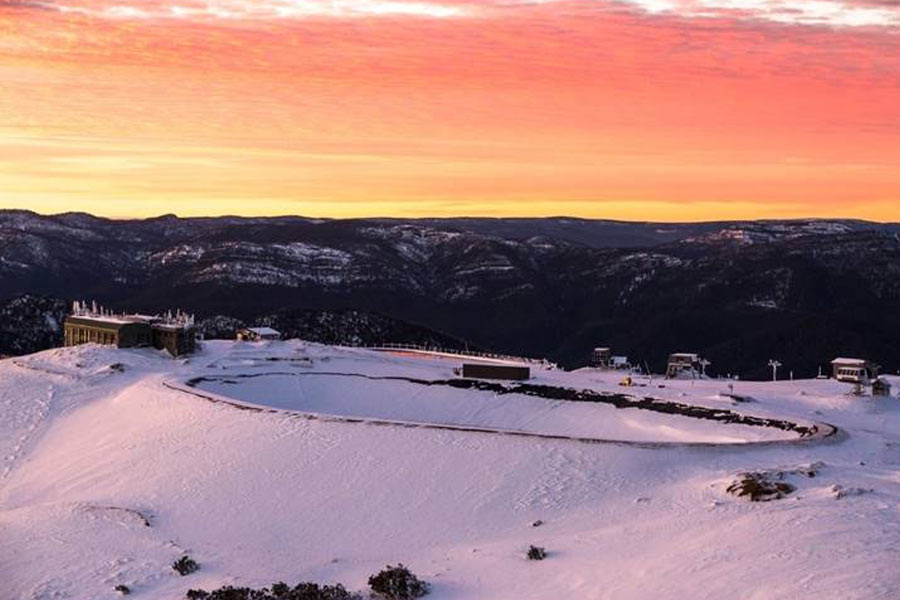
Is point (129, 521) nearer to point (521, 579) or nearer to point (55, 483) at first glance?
point (55, 483)

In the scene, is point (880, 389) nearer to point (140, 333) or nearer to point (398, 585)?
point (398, 585)

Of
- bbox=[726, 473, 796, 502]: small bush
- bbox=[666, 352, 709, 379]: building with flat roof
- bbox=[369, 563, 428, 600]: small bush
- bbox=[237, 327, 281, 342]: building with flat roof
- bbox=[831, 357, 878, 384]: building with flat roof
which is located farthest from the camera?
bbox=[666, 352, 709, 379]: building with flat roof

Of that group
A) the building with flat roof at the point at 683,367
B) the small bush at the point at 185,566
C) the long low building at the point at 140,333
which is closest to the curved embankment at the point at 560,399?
the long low building at the point at 140,333

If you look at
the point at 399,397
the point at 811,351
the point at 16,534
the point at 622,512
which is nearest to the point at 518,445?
the point at 622,512

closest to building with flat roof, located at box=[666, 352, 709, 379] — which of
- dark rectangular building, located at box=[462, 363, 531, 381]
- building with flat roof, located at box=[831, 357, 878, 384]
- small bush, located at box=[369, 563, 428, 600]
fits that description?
building with flat roof, located at box=[831, 357, 878, 384]

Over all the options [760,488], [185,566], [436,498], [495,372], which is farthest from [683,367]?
[185,566]

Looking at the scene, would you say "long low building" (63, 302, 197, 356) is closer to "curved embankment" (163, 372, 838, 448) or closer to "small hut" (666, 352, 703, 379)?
"curved embankment" (163, 372, 838, 448)
